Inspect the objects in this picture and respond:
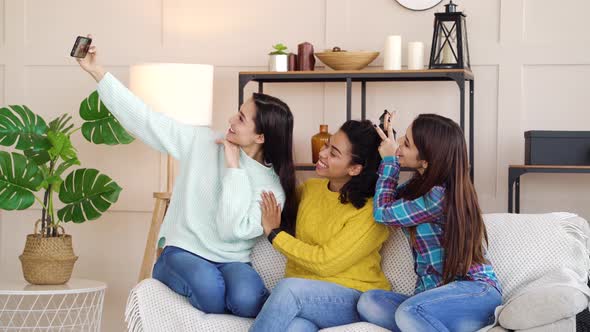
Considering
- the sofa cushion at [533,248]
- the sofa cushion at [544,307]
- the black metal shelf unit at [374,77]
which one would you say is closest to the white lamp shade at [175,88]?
the black metal shelf unit at [374,77]

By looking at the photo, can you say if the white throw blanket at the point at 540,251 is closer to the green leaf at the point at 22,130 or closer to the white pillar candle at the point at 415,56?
the white pillar candle at the point at 415,56

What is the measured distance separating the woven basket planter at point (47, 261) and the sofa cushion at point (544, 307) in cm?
210

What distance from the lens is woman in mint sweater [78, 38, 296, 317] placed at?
9.47 feet

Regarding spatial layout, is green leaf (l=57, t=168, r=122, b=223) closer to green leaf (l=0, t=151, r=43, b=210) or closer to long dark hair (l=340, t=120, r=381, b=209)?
green leaf (l=0, t=151, r=43, b=210)

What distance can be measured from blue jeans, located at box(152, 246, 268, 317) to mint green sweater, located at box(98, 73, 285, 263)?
0.08 meters

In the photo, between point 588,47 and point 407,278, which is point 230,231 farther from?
point 588,47

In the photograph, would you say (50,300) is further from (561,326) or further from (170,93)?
(561,326)

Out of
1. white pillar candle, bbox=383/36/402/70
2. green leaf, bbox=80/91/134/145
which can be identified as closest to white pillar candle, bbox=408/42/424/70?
white pillar candle, bbox=383/36/402/70

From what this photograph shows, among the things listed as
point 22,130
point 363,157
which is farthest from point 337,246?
point 22,130

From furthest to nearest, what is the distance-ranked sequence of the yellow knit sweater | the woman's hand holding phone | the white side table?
the white side table
the woman's hand holding phone
the yellow knit sweater

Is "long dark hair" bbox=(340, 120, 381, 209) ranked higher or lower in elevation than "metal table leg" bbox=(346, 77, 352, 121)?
lower

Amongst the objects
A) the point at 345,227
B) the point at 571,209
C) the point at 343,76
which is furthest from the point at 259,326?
the point at 571,209

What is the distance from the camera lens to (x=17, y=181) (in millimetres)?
3861

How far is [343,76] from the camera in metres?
3.87
